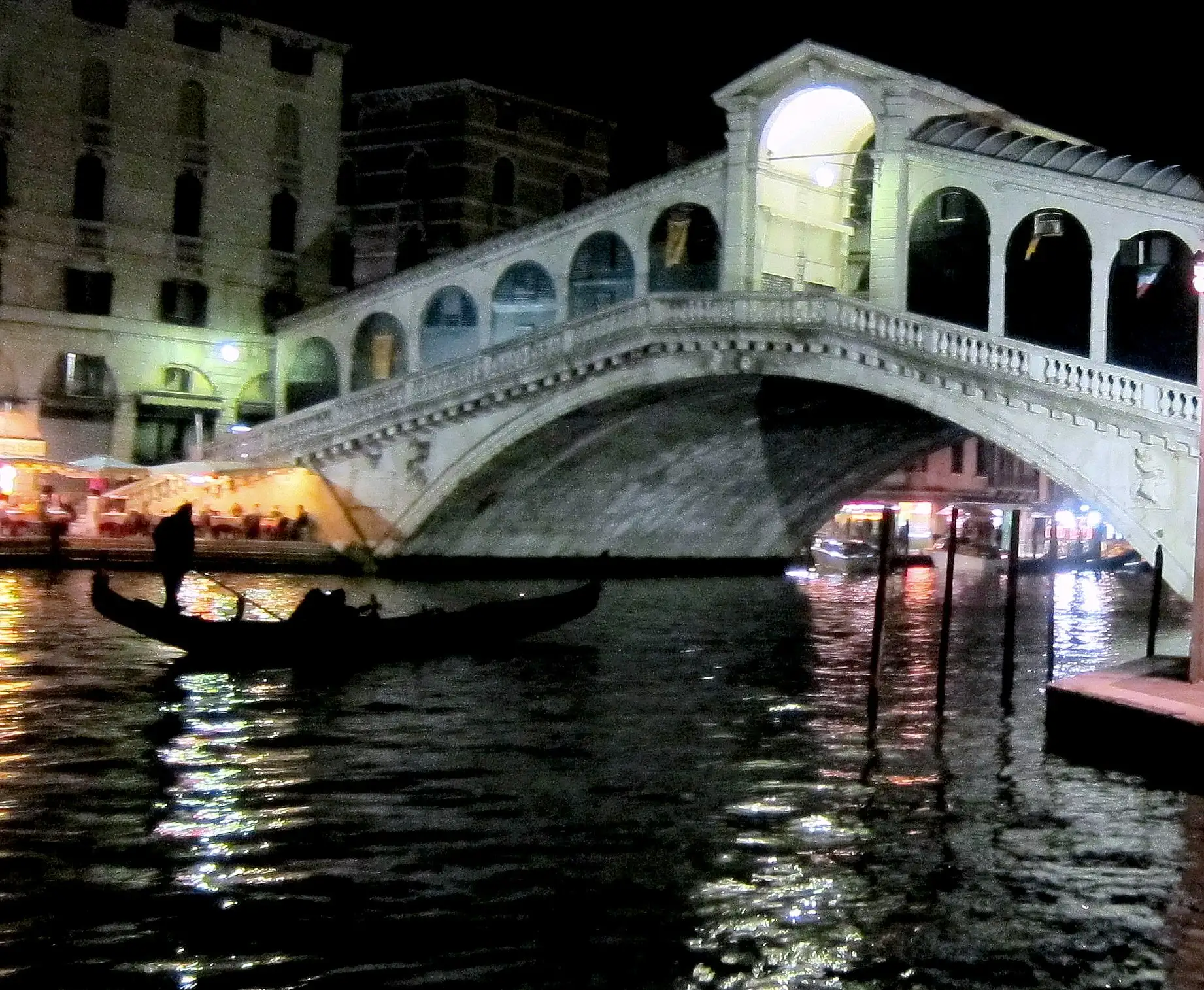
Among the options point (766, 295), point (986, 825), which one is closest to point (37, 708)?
point (986, 825)

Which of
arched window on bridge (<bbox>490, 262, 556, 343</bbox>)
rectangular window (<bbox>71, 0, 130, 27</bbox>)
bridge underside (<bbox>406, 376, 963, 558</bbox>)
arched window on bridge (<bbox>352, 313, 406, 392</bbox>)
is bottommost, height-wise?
bridge underside (<bbox>406, 376, 963, 558</bbox>)

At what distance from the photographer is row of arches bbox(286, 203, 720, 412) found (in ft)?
77.9

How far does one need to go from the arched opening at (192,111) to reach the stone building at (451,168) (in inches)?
155

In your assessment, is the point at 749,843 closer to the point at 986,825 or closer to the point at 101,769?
the point at 986,825

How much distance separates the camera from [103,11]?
26.7 metres

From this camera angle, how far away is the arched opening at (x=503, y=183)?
3150cm

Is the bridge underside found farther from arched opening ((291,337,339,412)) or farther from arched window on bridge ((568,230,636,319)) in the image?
arched opening ((291,337,339,412))

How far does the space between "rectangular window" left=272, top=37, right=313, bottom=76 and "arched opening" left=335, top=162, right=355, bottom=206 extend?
8.46ft

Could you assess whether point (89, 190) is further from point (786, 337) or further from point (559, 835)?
point (559, 835)

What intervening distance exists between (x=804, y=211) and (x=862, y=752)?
14140mm

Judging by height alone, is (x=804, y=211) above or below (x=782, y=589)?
above

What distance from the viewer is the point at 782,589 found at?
26.7 m

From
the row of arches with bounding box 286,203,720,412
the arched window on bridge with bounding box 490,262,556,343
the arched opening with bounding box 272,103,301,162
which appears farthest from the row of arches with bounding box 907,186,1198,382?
the arched opening with bounding box 272,103,301,162

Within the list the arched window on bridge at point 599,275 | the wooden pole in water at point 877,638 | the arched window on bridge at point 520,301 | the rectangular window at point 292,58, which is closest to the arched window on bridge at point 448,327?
the arched window on bridge at point 520,301
